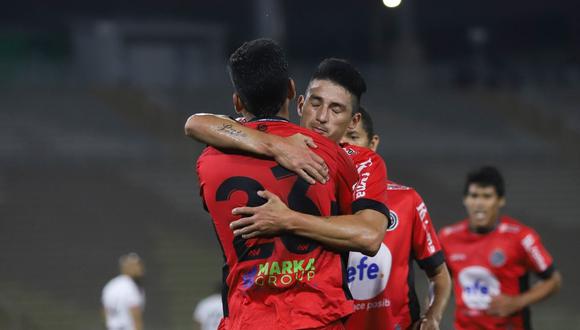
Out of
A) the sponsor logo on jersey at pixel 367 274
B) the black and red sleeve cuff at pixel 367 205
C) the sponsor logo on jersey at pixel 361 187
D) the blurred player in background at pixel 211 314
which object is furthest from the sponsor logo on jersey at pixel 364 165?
the blurred player in background at pixel 211 314

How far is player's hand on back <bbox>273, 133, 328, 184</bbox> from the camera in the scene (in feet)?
11.4

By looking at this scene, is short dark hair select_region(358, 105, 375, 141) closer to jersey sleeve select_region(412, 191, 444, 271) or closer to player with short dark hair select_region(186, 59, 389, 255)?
jersey sleeve select_region(412, 191, 444, 271)

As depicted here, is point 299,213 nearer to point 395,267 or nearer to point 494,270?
point 395,267

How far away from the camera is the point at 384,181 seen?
3.79m

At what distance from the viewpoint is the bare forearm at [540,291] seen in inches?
277

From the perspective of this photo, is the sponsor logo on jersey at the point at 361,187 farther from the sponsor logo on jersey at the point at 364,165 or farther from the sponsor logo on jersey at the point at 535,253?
the sponsor logo on jersey at the point at 535,253

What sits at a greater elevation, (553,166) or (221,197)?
(553,166)

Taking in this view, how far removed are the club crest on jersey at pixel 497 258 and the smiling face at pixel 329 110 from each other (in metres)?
3.28

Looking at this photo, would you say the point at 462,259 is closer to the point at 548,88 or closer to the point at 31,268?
the point at 31,268

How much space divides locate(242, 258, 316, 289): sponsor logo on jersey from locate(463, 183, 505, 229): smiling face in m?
4.11

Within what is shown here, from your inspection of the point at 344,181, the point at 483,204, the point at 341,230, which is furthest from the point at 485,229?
the point at 341,230

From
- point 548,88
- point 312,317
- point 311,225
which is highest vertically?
point 548,88

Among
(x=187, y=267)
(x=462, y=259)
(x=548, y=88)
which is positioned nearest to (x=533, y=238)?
(x=462, y=259)

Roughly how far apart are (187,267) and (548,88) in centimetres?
1232
